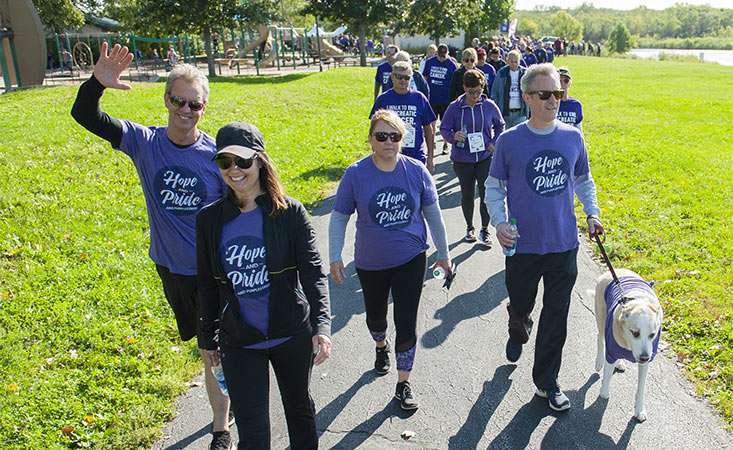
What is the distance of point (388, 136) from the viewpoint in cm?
409

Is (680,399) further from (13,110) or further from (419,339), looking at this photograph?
(13,110)

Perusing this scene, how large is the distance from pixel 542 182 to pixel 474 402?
5.48ft

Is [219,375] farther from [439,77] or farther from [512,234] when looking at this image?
[439,77]

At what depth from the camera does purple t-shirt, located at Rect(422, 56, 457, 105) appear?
11.5 meters

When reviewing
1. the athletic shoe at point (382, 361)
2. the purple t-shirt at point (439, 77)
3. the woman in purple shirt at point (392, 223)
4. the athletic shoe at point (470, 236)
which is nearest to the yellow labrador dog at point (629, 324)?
the woman in purple shirt at point (392, 223)

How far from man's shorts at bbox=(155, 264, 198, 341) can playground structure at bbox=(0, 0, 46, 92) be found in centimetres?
1867

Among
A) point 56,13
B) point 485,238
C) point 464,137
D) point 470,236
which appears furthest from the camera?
point 56,13

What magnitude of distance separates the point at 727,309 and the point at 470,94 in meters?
3.55

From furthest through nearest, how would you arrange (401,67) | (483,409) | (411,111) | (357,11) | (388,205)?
(357,11) → (411,111) → (401,67) → (483,409) → (388,205)

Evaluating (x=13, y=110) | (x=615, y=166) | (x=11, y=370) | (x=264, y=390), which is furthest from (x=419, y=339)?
(x=13, y=110)

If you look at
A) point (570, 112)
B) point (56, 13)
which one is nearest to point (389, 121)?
point (570, 112)

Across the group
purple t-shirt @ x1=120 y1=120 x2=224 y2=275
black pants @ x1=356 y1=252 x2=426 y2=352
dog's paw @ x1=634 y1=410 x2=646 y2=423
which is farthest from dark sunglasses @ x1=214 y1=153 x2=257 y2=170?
dog's paw @ x1=634 y1=410 x2=646 y2=423

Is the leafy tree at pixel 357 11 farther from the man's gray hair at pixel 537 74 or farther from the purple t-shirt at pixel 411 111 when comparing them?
the man's gray hair at pixel 537 74

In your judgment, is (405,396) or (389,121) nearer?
(389,121)
